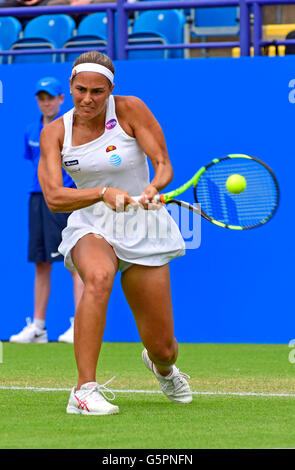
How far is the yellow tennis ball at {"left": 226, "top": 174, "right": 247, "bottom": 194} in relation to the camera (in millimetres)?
5781

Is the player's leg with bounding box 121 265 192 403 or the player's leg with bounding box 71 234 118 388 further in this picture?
the player's leg with bounding box 121 265 192 403

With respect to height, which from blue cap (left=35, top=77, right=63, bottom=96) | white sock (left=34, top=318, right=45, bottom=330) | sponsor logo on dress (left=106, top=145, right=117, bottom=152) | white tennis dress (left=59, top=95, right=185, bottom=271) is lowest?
white sock (left=34, top=318, right=45, bottom=330)

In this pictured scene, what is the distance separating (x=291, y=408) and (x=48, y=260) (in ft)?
13.4

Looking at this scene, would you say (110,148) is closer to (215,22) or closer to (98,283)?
(98,283)

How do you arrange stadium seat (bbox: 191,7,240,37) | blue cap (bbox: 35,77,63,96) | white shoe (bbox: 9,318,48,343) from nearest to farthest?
blue cap (bbox: 35,77,63,96)
white shoe (bbox: 9,318,48,343)
stadium seat (bbox: 191,7,240,37)

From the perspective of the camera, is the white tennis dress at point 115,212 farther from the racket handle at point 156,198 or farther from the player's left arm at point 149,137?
the racket handle at point 156,198

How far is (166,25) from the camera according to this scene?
10992mm

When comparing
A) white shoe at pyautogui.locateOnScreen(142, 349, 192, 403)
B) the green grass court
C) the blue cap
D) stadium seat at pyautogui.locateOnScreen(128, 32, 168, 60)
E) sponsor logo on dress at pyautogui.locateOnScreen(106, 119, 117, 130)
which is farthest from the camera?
stadium seat at pyautogui.locateOnScreen(128, 32, 168, 60)

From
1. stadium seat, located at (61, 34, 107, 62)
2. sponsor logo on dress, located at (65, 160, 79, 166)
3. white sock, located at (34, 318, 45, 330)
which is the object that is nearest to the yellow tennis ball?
sponsor logo on dress, located at (65, 160, 79, 166)

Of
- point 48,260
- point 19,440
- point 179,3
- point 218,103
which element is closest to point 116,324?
point 48,260

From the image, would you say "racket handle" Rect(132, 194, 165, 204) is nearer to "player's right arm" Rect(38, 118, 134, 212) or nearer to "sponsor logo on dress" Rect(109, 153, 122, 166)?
"player's right arm" Rect(38, 118, 134, 212)

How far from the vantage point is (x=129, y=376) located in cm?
739

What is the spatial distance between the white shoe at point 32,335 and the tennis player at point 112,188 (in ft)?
11.9
